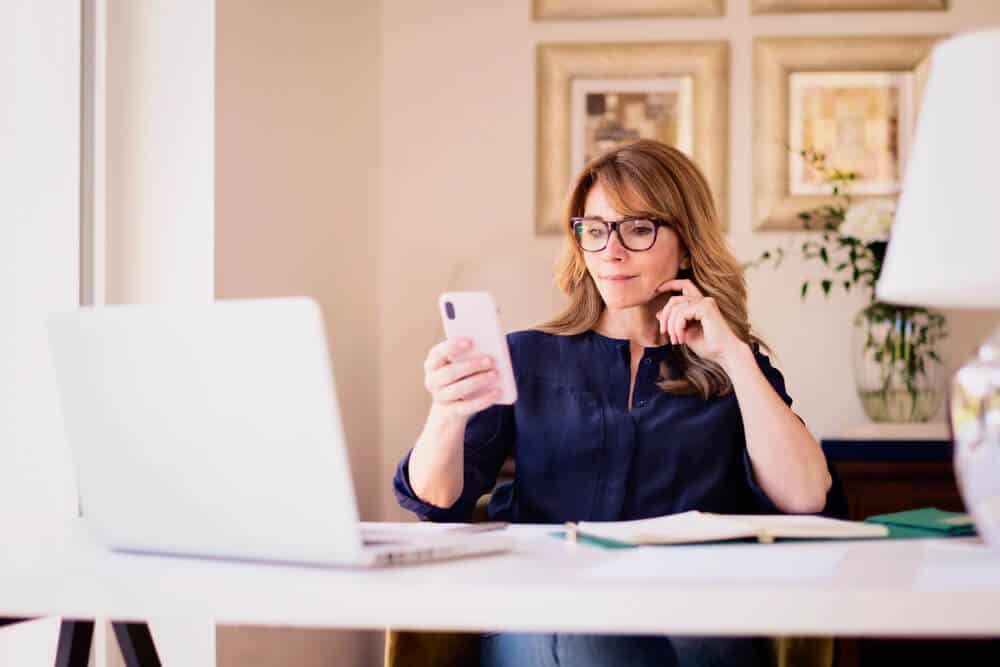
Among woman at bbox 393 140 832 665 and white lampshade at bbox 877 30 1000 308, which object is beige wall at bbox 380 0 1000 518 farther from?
white lampshade at bbox 877 30 1000 308

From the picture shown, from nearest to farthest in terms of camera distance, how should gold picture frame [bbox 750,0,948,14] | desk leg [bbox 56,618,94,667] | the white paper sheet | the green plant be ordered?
the white paper sheet, desk leg [bbox 56,618,94,667], the green plant, gold picture frame [bbox 750,0,948,14]

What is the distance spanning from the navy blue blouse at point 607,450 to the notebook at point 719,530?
0.45 meters

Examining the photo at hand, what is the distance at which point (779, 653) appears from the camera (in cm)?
168

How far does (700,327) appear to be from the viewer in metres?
1.81

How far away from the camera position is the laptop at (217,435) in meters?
1.01

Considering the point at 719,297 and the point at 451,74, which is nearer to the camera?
the point at 719,297

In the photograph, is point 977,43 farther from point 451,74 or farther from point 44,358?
point 451,74

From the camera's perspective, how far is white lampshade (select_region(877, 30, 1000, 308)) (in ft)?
3.39

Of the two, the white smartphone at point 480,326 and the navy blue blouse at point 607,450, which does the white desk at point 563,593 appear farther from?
the navy blue blouse at point 607,450

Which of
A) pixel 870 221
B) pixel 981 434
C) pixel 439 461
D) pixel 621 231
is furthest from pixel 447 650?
pixel 870 221

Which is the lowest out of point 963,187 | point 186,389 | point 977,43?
point 186,389

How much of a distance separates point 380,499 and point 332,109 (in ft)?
3.49

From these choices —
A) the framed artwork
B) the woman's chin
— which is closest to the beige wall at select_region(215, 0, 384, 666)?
the woman's chin

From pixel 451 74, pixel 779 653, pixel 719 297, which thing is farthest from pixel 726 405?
pixel 451 74
